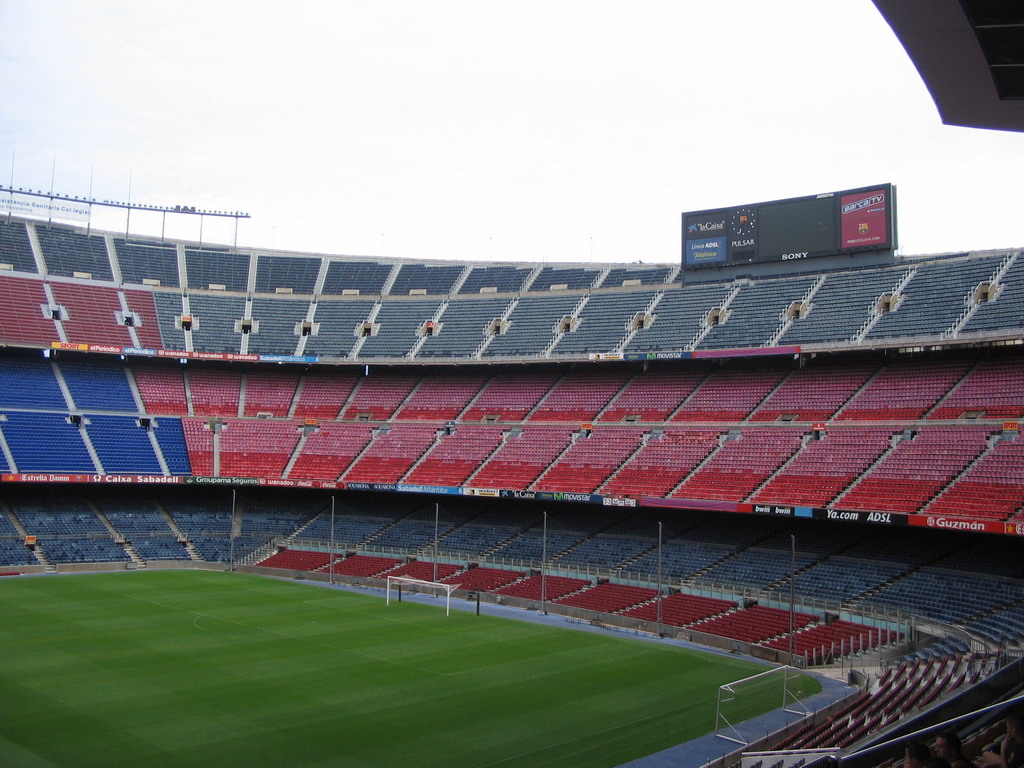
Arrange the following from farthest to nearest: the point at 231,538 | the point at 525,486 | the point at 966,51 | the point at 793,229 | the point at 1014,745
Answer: the point at 231,538 → the point at 793,229 → the point at 525,486 → the point at 966,51 → the point at 1014,745

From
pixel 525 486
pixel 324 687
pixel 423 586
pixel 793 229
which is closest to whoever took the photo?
pixel 324 687

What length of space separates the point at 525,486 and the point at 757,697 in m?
26.4

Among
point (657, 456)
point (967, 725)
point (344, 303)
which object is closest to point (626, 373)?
point (657, 456)

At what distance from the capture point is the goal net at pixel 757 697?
90.5 ft

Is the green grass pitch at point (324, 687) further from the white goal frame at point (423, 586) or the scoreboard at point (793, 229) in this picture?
the scoreboard at point (793, 229)

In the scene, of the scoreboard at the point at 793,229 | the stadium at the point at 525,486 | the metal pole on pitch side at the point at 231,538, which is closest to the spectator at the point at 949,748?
the stadium at the point at 525,486

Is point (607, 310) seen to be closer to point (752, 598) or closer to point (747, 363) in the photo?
point (747, 363)

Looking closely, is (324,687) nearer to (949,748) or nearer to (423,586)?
(423,586)

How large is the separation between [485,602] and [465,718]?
74.0 ft

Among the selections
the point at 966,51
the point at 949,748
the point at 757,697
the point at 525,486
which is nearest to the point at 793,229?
the point at 525,486

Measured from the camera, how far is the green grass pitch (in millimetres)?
23812

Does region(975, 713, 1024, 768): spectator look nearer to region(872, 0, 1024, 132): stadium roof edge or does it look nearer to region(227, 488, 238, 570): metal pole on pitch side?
region(872, 0, 1024, 132): stadium roof edge

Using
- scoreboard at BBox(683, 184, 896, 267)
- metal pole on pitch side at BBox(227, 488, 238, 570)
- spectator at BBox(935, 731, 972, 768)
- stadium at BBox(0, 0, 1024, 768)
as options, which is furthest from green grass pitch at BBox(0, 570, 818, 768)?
scoreboard at BBox(683, 184, 896, 267)

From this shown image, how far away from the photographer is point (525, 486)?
178 ft
